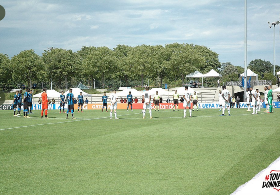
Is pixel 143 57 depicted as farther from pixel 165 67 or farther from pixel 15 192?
pixel 15 192

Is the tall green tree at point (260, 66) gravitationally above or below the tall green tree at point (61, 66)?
above

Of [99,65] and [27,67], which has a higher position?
[99,65]

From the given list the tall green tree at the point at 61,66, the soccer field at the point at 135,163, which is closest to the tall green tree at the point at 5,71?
the tall green tree at the point at 61,66

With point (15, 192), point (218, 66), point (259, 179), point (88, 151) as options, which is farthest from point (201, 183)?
point (218, 66)

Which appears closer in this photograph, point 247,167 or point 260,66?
point 247,167

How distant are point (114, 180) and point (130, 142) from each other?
5503 millimetres

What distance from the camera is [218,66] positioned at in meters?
117

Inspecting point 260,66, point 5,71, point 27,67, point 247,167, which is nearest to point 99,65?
point 27,67

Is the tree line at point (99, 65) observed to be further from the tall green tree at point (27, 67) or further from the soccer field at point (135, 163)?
the soccer field at point (135, 163)

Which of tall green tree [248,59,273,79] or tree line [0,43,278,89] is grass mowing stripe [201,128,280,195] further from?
tall green tree [248,59,273,79]

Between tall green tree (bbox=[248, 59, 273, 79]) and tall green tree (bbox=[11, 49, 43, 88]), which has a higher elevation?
tall green tree (bbox=[248, 59, 273, 79])

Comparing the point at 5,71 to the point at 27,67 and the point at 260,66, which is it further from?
the point at 260,66

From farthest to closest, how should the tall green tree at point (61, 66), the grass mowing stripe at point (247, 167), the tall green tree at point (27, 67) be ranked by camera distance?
the tall green tree at point (61, 66) < the tall green tree at point (27, 67) < the grass mowing stripe at point (247, 167)

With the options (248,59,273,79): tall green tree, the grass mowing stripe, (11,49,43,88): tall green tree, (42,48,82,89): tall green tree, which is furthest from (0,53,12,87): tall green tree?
(248,59,273,79): tall green tree
